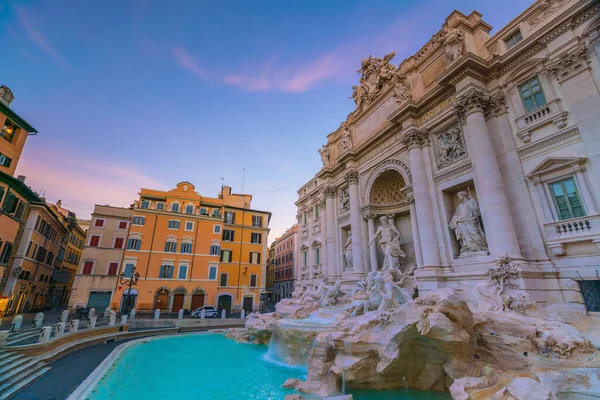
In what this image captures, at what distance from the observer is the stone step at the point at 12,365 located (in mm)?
7929

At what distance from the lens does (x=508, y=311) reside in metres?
8.46

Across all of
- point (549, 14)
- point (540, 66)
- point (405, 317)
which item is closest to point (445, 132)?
point (540, 66)

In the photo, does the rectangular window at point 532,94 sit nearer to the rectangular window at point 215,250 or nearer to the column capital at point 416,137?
the column capital at point 416,137

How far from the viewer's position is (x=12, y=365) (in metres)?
8.52

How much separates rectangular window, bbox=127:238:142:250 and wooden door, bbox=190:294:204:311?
7478 millimetres

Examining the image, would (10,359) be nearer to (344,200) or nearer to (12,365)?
(12,365)

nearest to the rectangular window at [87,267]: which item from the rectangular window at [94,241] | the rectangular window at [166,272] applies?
the rectangular window at [94,241]

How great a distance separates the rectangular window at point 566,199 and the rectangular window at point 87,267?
33.3 metres

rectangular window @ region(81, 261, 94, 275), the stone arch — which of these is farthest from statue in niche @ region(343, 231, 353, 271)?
rectangular window @ region(81, 261, 94, 275)

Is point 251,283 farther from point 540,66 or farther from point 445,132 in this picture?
point 540,66

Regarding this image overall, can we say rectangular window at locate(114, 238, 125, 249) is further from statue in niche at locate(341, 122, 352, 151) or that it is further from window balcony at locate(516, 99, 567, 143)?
window balcony at locate(516, 99, 567, 143)

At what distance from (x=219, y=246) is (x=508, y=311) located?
27259 millimetres

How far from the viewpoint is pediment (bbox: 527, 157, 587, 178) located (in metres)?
8.95

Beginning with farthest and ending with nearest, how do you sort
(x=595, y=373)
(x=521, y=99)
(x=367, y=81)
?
1. (x=367, y=81)
2. (x=521, y=99)
3. (x=595, y=373)
